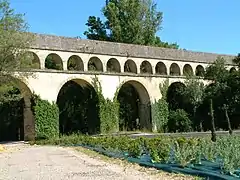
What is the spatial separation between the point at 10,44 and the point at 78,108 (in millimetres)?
14249

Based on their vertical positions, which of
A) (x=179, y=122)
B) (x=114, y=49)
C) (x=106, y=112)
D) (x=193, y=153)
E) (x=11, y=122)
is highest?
(x=114, y=49)

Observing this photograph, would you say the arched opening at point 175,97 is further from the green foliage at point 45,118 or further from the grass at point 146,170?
the grass at point 146,170

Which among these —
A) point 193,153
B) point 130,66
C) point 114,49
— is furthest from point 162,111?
point 193,153

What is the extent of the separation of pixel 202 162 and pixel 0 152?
12524mm

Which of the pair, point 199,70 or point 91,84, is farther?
point 199,70

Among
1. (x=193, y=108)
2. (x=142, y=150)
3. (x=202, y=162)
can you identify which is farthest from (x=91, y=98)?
(x=202, y=162)

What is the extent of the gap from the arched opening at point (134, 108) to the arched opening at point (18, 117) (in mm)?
8675

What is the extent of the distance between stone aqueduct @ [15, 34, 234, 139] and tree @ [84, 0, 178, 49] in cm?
956

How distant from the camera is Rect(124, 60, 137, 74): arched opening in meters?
35.8

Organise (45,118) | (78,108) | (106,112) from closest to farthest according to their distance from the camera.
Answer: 1. (45,118)
2. (106,112)
3. (78,108)

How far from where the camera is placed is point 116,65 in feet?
115

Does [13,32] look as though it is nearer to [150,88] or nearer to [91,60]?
[91,60]

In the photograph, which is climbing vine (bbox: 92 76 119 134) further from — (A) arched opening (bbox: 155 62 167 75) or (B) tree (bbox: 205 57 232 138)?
(B) tree (bbox: 205 57 232 138)

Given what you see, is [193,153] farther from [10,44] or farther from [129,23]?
[129,23]
